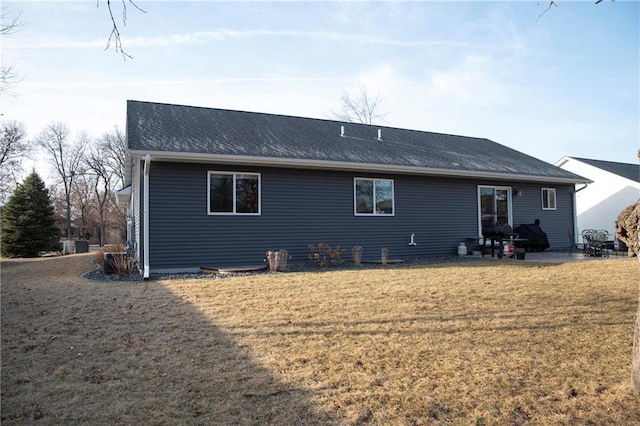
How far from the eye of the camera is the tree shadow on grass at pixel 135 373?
2.79 meters

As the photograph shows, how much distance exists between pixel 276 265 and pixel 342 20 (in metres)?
5.50

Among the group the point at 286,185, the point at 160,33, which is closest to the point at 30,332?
the point at 160,33

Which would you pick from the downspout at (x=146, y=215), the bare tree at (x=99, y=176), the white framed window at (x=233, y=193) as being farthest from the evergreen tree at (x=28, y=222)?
the bare tree at (x=99, y=176)

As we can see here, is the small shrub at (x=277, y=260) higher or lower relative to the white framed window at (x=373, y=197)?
lower

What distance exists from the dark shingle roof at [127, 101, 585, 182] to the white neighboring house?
8.20 meters

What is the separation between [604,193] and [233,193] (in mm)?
20381

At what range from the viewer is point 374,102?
31828 mm

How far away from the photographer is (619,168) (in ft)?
A: 77.7

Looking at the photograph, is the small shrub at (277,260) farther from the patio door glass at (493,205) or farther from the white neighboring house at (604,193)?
the white neighboring house at (604,193)

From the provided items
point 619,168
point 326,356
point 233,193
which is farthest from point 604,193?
point 326,356

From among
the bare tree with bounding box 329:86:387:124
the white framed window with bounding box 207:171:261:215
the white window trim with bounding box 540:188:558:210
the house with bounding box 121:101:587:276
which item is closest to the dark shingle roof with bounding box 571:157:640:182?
the house with bounding box 121:101:587:276

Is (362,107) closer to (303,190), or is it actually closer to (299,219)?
(303,190)

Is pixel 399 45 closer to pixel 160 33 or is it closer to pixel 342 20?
pixel 342 20

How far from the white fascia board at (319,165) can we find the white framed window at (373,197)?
0.40 metres
